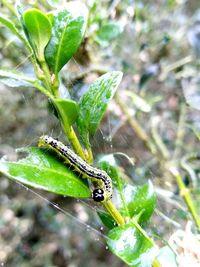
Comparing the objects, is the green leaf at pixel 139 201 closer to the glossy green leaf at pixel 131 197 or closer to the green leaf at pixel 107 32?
the glossy green leaf at pixel 131 197

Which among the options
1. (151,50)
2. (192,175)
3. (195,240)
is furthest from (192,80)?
(195,240)

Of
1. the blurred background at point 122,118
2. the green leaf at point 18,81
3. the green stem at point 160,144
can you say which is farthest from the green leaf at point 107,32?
the green leaf at point 18,81

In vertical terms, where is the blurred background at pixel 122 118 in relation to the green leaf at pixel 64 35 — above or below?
below

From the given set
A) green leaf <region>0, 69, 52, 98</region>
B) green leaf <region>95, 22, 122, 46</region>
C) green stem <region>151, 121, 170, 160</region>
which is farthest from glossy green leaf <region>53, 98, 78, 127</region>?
green stem <region>151, 121, 170, 160</region>

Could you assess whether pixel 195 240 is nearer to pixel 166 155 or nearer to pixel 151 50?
pixel 166 155

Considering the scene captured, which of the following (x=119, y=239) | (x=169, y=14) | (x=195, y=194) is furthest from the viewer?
(x=169, y=14)

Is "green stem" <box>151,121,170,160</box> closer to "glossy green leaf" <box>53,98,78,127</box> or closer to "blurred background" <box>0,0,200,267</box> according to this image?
"blurred background" <box>0,0,200,267</box>
